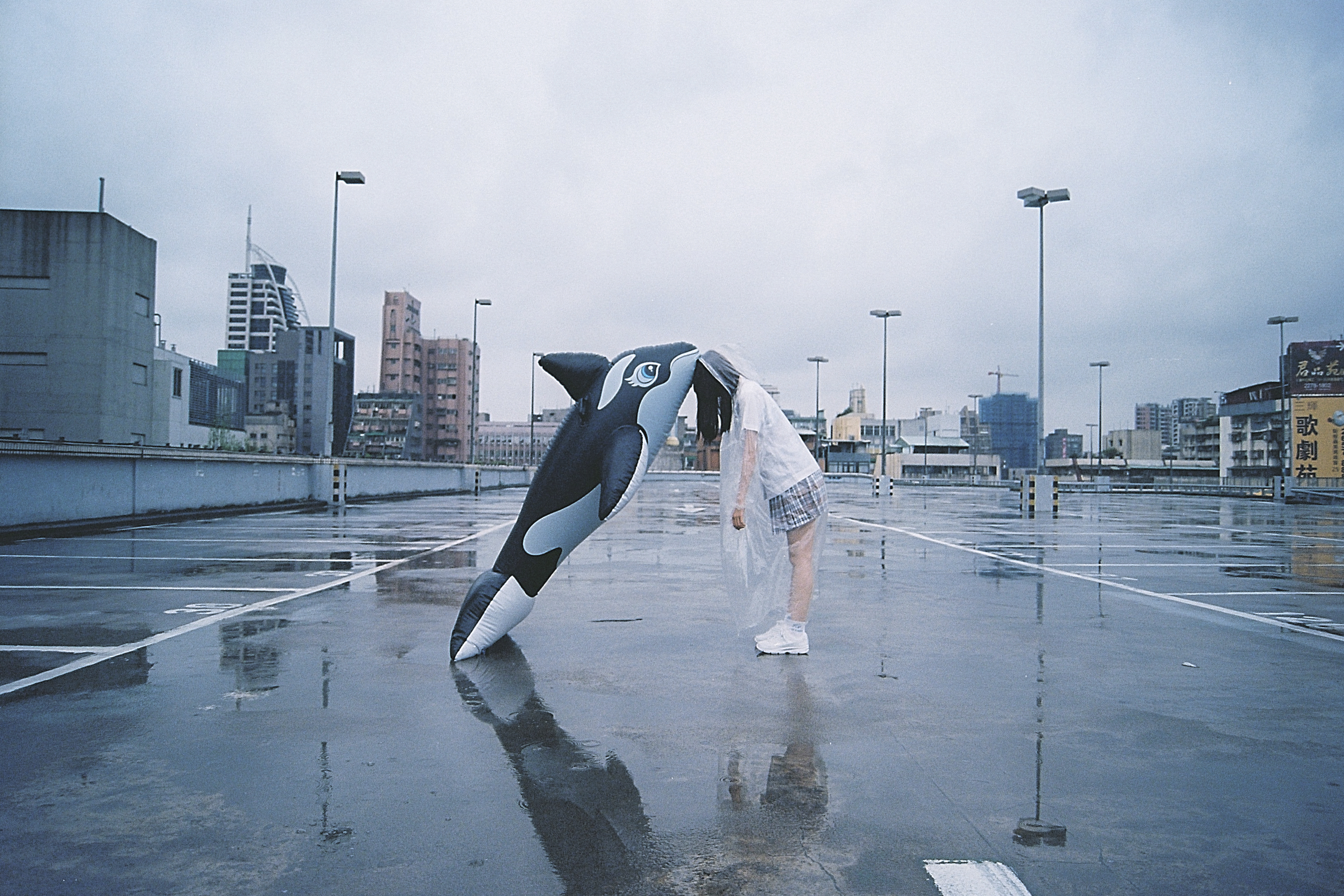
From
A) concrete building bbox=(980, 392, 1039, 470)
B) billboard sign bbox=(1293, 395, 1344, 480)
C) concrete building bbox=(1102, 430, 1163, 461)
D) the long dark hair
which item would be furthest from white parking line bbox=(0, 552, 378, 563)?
concrete building bbox=(1102, 430, 1163, 461)

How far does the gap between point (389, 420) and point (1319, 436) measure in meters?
104

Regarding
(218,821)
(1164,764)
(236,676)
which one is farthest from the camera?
(236,676)

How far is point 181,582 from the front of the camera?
9078 millimetres

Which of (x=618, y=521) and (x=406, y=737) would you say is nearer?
(x=406, y=737)

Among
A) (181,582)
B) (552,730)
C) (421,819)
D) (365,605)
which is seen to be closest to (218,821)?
(421,819)

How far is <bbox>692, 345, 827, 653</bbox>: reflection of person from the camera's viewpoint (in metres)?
5.95

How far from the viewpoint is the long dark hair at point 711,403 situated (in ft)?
21.0

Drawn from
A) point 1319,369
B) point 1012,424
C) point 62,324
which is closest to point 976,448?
point 1012,424

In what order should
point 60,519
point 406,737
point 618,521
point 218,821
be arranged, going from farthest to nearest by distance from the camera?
point 618,521 → point 60,519 → point 406,737 → point 218,821

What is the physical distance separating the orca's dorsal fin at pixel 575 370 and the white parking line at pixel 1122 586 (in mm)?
5787

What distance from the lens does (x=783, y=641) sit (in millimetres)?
5836

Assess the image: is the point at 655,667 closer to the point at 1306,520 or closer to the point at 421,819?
the point at 421,819

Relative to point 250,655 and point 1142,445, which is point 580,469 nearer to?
point 250,655

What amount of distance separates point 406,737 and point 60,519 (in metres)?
15.1
